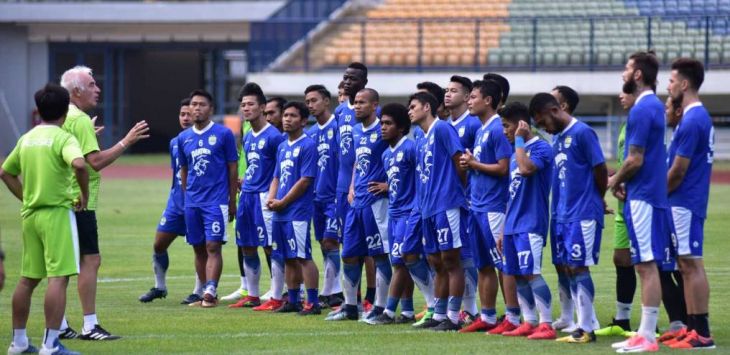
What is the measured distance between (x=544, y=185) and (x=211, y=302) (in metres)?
4.02

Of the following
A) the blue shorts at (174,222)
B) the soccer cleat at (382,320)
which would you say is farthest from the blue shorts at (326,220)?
the blue shorts at (174,222)

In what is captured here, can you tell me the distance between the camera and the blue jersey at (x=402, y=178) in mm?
11422

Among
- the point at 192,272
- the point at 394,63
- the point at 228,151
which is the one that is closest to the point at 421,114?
the point at 228,151

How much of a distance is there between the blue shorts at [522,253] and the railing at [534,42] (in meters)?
24.8

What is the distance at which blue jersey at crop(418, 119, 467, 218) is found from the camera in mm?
10906

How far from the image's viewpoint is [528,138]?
1041cm

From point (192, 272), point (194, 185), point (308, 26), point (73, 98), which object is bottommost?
point (192, 272)

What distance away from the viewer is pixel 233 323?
37.9ft

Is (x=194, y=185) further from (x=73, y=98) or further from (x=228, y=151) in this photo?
(x=73, y=98)

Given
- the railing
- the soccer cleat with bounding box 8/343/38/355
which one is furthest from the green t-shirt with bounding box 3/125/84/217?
the railing

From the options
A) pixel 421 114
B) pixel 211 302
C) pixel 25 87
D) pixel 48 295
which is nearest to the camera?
pixel 48 295

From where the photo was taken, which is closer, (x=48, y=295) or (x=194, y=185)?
(x=48, y=295)

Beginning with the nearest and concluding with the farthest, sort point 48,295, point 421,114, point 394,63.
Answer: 1. point 48,295
2. point 421,114
3. point 394,63

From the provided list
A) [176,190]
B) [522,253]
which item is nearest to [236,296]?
[176,190]
